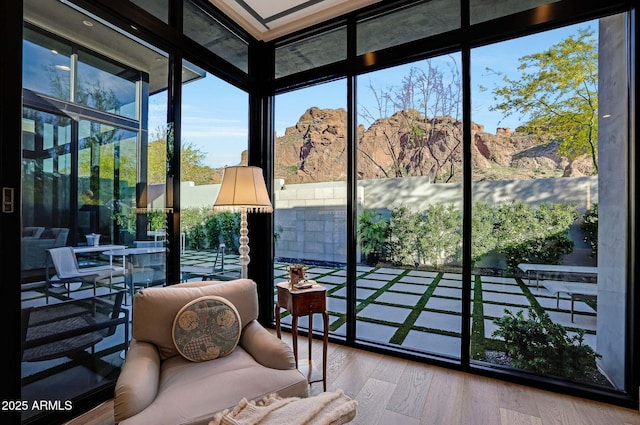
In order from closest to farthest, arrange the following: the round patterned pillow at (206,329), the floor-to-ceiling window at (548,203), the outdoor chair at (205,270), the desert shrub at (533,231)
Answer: the round patterned pillow at (206,329), the floor-to-ceiling window at (548,203), the desert shrub at (533,231), the outdoor chair at (205,270)

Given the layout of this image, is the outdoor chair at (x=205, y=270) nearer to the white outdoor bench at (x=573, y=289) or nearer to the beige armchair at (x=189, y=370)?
the beige armchair at (x=189, y=370)

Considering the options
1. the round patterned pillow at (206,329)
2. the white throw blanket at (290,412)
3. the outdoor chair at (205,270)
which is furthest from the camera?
the outdoor chair at (205,270)

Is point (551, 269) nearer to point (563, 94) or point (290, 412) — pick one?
point (563, 94)

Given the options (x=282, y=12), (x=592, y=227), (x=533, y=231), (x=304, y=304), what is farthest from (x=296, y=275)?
(x=282, y=12)

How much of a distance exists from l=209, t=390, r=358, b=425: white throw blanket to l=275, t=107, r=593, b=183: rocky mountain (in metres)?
1.95

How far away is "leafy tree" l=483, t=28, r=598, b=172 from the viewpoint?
7.11 feet

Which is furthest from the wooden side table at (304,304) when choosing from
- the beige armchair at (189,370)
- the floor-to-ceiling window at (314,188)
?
the floor-to-ceiling window at (314,188)

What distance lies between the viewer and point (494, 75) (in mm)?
2424

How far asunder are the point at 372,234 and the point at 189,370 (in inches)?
74.5

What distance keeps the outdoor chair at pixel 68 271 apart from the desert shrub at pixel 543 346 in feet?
9.69

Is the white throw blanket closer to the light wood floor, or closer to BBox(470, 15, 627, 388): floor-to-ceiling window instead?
the light wood floor

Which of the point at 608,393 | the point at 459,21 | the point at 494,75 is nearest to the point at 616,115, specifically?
the point at 494,75

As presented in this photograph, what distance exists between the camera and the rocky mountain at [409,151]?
2316 millimetres
